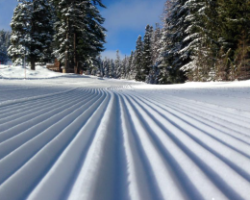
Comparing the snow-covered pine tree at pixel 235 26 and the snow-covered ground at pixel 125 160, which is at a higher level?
the snow-covered pine tree at pixel 235 26

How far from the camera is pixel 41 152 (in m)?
1.10

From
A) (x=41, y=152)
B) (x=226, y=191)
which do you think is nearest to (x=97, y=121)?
(x=41, y=152)

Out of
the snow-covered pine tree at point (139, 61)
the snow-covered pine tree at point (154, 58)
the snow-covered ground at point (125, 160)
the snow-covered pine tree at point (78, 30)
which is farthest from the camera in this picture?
the snow-covered pine tree at point (139, 61)

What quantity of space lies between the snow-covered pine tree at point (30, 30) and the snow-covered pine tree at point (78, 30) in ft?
5.34

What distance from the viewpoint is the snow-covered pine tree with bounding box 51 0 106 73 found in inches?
679

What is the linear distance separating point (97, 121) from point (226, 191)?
4.57ft

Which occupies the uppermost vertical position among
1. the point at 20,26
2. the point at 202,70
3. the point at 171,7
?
the point at 171,7

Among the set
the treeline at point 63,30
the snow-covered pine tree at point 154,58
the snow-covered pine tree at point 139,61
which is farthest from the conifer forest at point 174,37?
the snow-covered pine tree at point 139,61

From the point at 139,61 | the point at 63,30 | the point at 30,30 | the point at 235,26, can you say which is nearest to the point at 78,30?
the point at 63,30

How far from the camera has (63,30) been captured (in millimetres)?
18016

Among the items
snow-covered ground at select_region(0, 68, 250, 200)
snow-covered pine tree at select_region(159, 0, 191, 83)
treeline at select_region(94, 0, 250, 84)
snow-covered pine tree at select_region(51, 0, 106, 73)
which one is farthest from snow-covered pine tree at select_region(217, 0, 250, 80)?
snow-covered pine tree at select_region(51, 0, 106, 73)

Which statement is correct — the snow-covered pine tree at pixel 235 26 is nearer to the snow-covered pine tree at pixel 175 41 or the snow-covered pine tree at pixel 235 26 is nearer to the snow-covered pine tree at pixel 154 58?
the snow-covered pine tree at pixel 175 41

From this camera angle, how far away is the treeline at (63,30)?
17266 mm

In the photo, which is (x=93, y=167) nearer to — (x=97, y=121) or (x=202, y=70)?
(x=97, y=121)
